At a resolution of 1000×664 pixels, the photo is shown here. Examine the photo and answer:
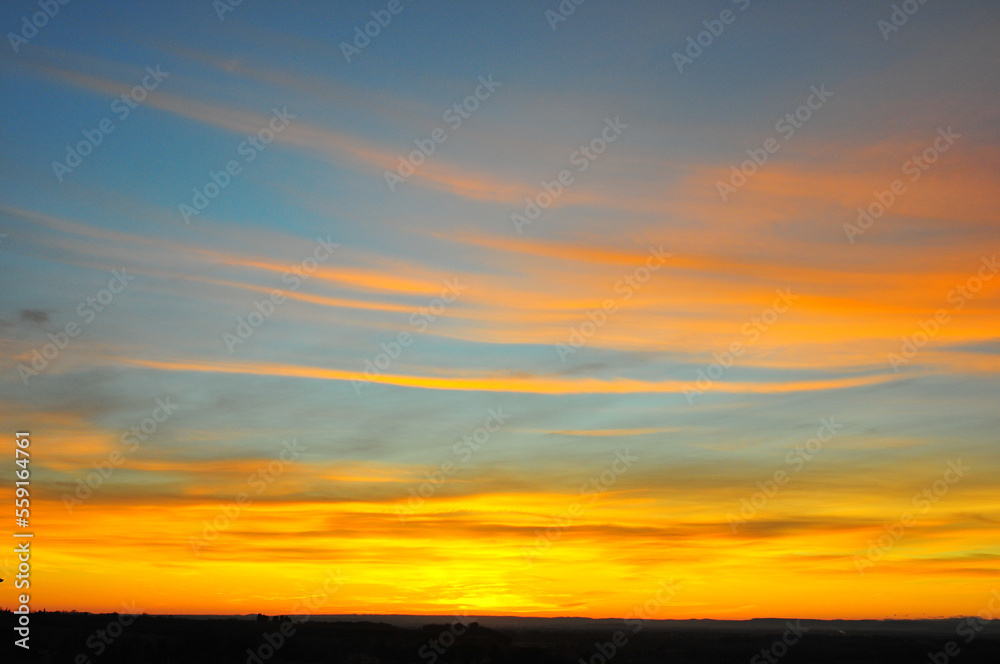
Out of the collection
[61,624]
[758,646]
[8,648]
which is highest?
[758,646]

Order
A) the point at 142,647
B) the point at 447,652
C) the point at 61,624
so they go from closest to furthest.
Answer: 1. the point at 142,647
2. the point at 447,652
3. the point at 61,624

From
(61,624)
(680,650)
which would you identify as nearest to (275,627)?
(61,624)

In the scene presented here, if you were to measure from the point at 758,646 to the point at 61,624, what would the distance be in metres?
73.6

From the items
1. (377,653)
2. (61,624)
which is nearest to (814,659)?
(377,653)

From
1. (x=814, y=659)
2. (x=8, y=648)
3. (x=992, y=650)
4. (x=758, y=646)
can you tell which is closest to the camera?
(x=8, y=648)

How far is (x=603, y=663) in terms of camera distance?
7281cm

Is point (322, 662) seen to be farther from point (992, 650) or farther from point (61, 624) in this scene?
point (992, 650)

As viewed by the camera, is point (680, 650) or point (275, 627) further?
point (680, 650)

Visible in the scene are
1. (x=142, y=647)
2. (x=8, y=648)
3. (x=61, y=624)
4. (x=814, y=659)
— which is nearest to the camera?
(x=8, y=648)

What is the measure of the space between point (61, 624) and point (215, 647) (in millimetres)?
19538

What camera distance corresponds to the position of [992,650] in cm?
9769

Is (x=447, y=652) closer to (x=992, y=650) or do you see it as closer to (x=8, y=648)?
(x=8, y=648)

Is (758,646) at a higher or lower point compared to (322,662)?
higher

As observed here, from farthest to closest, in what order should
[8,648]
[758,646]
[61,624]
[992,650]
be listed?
[758,646], [992,650], [61,624], [8,648]
